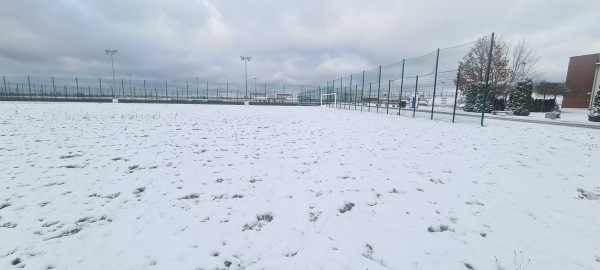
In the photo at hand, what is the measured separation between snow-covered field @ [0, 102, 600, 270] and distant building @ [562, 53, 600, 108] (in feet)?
145

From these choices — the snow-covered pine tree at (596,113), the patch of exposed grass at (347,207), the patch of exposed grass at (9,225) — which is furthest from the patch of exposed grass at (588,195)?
the snow-covered pine tree at (596,113)

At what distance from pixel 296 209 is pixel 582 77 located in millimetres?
52481

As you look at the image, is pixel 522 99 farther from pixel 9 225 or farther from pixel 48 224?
pixel 9 225

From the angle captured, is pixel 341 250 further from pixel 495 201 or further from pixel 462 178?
pixel 462 178

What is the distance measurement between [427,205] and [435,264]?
1276mm

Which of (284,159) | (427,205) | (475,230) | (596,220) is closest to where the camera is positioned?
(475,230)

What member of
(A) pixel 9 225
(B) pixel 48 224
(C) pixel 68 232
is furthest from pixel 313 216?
(A) pixel 9 225

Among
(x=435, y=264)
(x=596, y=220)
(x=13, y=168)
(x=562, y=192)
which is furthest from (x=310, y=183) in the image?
(x=13, y=168)

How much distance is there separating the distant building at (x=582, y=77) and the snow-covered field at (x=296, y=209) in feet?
145

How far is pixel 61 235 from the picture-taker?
104 inches

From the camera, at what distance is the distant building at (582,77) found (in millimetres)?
34625

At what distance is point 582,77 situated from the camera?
3600 cm

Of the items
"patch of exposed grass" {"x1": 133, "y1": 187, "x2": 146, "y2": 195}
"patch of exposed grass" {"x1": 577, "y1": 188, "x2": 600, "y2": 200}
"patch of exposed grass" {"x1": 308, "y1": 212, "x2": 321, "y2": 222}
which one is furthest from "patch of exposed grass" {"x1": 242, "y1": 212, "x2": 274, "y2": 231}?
"patch of exposed grass" {"x1": 577, "y1": 188, "x2": 600, "y2": 200}

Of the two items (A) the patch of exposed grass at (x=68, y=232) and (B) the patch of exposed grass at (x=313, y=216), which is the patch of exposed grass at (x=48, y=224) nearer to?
(A) the patch of exposed grass at (x=68, y=232)
